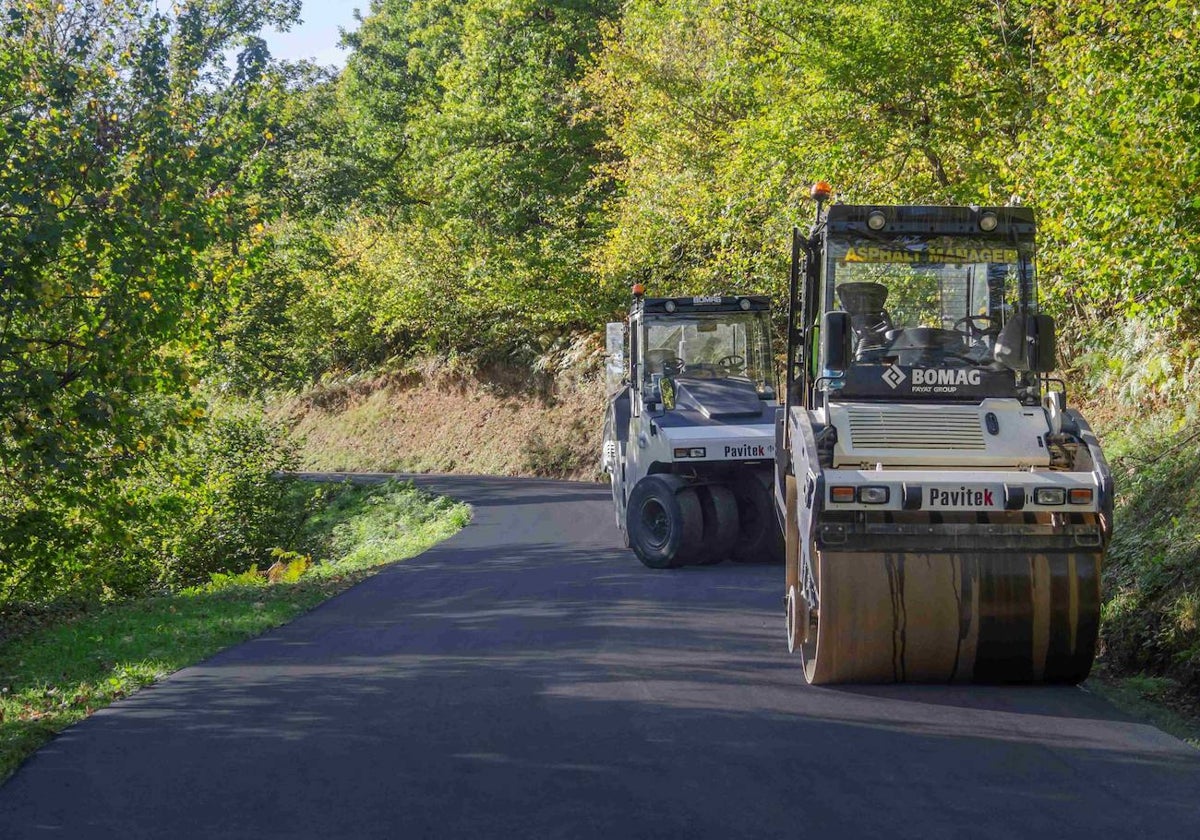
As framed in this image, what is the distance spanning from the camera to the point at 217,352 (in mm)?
31047

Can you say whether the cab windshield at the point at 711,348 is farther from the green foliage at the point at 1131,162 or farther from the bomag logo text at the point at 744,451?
the green foliage at the point at 1131,162

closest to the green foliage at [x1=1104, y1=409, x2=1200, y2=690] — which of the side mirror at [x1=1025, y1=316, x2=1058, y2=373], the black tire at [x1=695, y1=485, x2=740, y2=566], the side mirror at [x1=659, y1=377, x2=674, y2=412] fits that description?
the side mirror at [x1=1025, y1=316, x2=1058, y2=373]

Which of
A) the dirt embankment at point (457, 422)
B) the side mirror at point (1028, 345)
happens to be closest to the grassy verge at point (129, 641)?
the side mirror at point (1028, 345)

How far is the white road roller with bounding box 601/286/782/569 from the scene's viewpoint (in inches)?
630

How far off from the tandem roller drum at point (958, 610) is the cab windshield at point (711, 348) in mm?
8891

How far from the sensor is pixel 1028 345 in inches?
383

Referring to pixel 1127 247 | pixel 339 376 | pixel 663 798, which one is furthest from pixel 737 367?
pixel 339 376

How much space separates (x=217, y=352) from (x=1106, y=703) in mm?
25818

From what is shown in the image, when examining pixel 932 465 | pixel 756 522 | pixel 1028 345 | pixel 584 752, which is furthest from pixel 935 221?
pixel 756 522

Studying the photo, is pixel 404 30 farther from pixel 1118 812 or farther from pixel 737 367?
pixel 1118 812

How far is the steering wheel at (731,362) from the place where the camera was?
57.9 feet

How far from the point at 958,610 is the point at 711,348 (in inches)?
369

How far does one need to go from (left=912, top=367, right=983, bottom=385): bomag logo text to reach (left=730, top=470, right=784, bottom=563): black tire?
6.50m

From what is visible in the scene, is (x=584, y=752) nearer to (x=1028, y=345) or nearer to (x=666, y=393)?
(x=1028, y=345)
